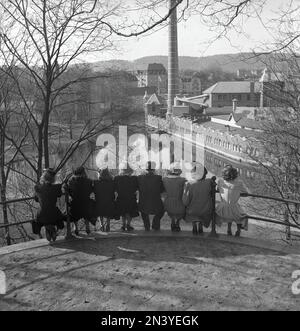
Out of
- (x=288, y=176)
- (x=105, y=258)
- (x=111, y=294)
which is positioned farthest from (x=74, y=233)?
(x=288, y=176)

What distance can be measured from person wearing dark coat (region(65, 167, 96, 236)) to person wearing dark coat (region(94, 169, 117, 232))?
0.41ft

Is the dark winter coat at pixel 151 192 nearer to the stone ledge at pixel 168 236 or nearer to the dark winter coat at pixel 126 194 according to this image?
the dark winter coat at pixel 126 194

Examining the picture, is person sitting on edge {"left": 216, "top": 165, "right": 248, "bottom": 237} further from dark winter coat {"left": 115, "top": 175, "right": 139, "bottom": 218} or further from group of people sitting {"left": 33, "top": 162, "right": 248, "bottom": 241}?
dark winter coat {"left": 115, "top": 175, "right": 139, "bottom": 218}

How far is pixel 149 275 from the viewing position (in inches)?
189

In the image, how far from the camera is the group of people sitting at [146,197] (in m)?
5.83

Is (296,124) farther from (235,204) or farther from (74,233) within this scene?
(74,233)

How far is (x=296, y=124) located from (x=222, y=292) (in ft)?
37.1

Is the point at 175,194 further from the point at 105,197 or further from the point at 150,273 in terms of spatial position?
the point at 150,273

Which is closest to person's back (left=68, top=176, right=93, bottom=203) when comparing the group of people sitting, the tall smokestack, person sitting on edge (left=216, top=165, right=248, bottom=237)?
the group of people sitting

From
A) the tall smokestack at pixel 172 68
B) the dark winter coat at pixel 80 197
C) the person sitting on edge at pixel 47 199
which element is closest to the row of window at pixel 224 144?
the tall smokestack at pixel 172 68

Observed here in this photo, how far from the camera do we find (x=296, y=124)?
46.9ft

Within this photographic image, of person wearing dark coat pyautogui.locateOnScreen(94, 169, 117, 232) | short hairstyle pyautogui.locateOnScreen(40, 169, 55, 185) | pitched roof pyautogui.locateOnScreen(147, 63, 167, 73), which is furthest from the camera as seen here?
pitched roof pyautogui.locateOnScreen(147, 63, 167, 73)

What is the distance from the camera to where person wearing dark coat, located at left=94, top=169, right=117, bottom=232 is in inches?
243

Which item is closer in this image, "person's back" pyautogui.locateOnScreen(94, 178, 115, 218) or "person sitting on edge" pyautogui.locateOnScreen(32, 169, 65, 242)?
"person sitting on edge" pyautogui.locateOnScreen(32, 169, 65, 242)
